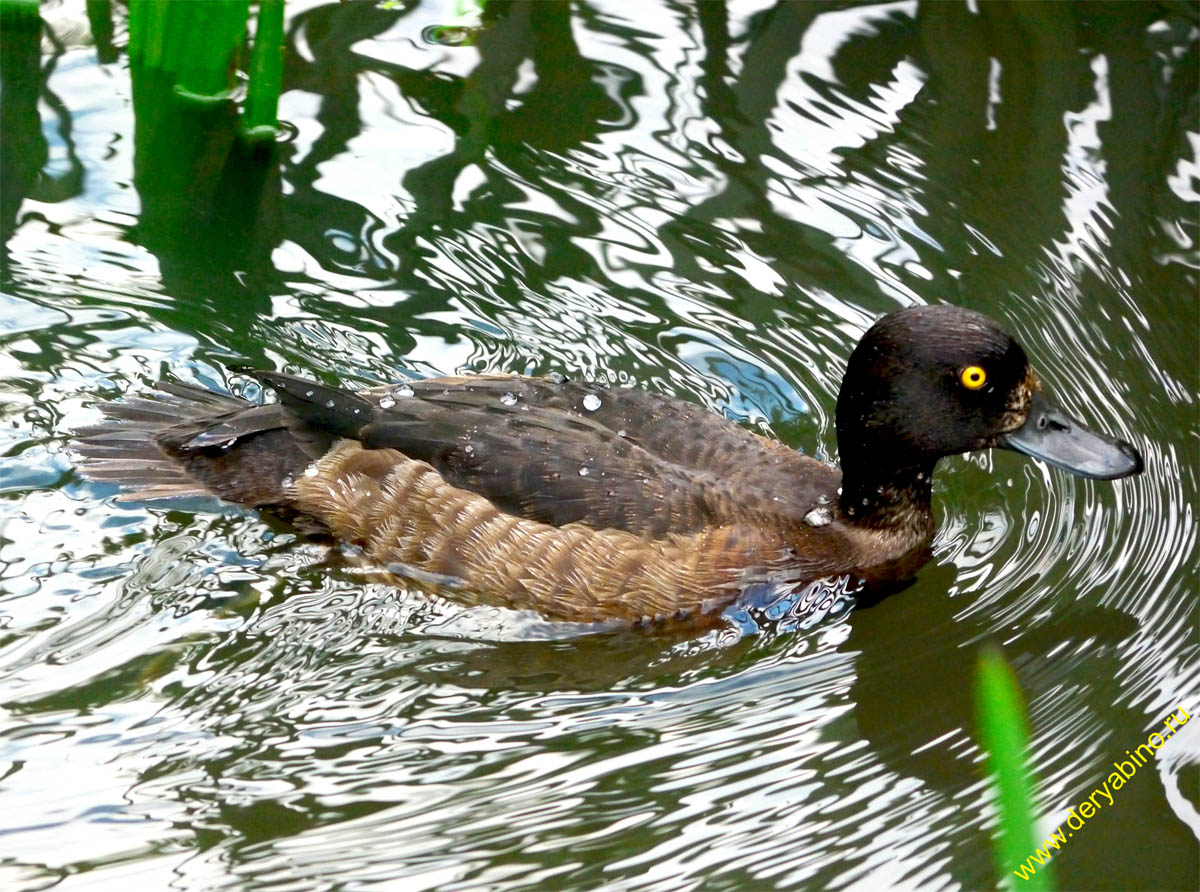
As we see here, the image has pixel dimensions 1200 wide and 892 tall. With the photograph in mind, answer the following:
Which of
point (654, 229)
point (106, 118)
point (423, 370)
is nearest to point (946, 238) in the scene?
point (654, 229)

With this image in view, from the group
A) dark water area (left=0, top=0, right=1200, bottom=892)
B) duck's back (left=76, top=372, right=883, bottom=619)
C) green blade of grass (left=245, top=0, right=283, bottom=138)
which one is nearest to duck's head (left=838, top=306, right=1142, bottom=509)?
duck's back (left=76, top=372, right=883, bottom=619)

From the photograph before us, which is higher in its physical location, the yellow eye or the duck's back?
the yellow eye

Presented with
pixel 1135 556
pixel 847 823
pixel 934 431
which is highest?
pixel 934 431

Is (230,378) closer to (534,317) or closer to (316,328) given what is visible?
(316,328)

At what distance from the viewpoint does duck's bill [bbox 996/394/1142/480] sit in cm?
511

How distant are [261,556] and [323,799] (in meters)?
1.21

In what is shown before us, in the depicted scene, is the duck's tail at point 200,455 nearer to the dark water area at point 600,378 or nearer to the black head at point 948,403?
the dark water area at point 600,378

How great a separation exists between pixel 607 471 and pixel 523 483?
282 millimetres

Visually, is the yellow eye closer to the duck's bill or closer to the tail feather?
the duck's bill

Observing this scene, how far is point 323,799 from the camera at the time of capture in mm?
4207

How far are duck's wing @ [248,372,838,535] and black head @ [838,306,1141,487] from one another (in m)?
0.35

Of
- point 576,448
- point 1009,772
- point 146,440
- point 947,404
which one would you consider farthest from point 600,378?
point 1009,772

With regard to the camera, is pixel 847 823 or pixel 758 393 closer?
pixel 847 823

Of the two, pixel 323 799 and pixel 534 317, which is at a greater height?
pixel 534 317
